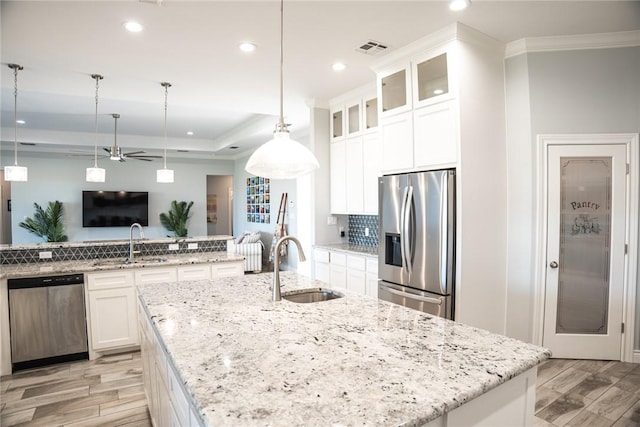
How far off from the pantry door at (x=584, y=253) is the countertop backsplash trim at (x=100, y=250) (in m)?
3.67

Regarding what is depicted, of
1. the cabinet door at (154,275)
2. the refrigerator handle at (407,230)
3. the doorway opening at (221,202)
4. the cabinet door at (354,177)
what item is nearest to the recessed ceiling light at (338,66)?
the cabinet door at (354,177)

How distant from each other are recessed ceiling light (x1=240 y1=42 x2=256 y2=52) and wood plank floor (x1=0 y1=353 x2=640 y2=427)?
3041 millimetres

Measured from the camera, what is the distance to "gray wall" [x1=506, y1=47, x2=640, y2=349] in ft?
10.3

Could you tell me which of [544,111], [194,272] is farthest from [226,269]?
[544,111]

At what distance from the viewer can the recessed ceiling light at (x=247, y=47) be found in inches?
125

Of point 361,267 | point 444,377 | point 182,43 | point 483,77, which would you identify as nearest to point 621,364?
point 361,267

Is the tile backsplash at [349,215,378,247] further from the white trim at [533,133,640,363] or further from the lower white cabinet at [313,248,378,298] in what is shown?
the white trim at [533,133,640,363]

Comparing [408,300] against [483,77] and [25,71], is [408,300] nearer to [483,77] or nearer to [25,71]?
[483,77]

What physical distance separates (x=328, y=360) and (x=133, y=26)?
2.90 meters

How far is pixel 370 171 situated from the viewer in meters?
4.34

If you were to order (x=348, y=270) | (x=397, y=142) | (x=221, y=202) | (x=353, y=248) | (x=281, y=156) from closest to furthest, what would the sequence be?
1. (x=281, y=156)
2. (x=397, y=142)
3. (x=348, y=270)
4. (x=353, y=248)
5. (x=221, y=202)

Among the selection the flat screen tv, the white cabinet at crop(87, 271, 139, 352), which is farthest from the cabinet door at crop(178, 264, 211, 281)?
the flat screen tv

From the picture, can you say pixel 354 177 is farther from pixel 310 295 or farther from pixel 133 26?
pixel 133 26

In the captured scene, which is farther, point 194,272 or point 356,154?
point 356,154
